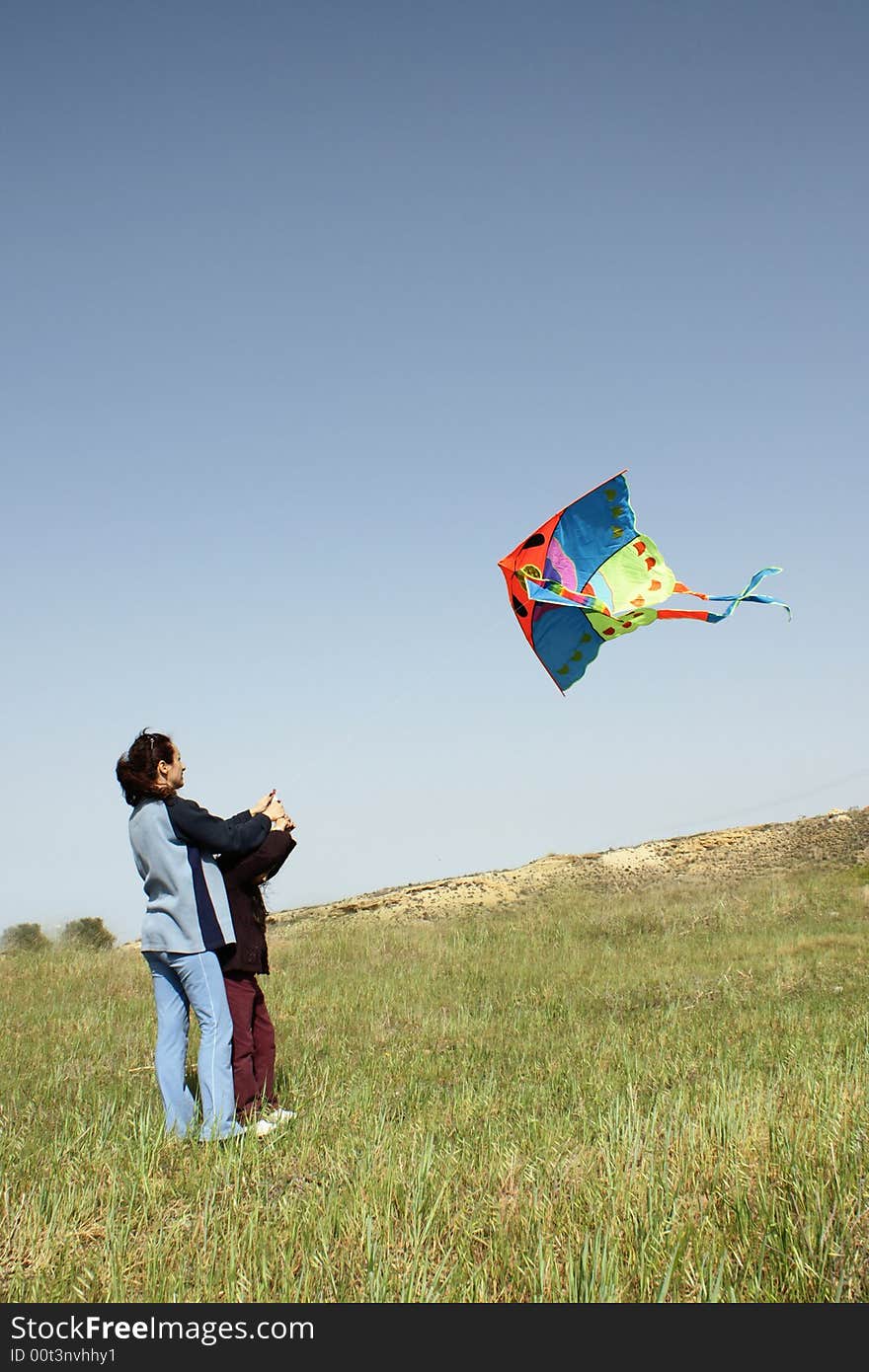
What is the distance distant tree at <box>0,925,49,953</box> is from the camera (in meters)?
23.2

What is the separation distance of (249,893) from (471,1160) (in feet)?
7.67

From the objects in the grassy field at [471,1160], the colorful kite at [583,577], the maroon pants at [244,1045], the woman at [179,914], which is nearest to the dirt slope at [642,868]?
the grassy field at [471,1160]

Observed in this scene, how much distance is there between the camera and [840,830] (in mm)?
23875

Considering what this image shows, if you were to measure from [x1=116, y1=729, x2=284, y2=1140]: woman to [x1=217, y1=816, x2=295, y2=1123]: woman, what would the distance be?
301mm

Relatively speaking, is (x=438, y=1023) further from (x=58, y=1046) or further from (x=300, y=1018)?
(x=58, y=1046)

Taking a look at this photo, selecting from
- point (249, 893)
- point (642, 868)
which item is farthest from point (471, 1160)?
point (642, 868)

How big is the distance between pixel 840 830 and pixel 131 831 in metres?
21.4

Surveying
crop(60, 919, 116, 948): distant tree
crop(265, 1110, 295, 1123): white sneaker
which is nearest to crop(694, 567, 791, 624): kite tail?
crop(265, 1110, 295, 1123): white sneaker

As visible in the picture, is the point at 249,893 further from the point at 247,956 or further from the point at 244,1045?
the point at 244,1045

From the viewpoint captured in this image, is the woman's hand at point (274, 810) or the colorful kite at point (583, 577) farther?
the colorful kite at point (583, 577)

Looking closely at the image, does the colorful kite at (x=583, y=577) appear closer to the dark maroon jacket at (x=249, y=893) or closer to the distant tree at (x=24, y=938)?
the dark maroon jacket at (x=249, y=893)

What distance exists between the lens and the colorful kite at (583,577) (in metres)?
7.92

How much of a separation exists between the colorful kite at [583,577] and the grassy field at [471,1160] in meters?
3.19
